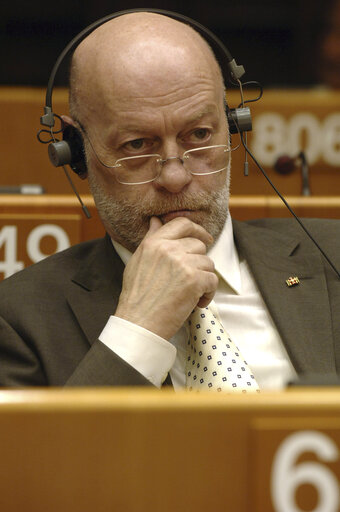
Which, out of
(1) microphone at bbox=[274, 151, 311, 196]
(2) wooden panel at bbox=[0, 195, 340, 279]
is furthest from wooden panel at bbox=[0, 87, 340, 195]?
(2) wooden panel at bbox=[0, 195, 340, 279]

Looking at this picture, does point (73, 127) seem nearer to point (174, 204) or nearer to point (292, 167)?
point (174, 204)

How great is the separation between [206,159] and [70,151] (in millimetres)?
252

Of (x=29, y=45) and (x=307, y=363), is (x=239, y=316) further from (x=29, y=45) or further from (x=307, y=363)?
(x=29, y=45)

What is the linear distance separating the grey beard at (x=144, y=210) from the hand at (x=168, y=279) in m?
0.03

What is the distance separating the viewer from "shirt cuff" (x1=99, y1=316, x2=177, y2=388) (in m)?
1.16

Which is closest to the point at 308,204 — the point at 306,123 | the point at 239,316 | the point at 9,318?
the point at 239,316

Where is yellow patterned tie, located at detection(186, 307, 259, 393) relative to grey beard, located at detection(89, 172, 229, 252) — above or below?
below

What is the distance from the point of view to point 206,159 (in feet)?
4.43

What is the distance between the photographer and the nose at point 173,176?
129 centimetres

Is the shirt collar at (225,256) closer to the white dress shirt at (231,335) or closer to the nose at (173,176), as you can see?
the white dress shirt at (231,335)

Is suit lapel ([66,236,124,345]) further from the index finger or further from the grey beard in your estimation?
the index finger

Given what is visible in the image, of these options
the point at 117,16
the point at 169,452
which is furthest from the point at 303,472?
the point at 117,16

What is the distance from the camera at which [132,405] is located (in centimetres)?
66

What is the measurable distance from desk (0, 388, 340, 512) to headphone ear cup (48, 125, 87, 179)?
78cm
